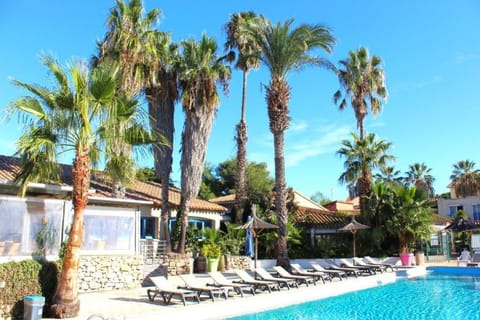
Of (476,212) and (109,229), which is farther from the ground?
(476,212)

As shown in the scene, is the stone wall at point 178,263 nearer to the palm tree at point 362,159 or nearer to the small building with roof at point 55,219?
the small building with roof at point 55,219

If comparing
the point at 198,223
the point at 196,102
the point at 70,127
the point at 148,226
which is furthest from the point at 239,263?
the point at 70,127

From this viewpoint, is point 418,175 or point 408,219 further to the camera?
point 418,175

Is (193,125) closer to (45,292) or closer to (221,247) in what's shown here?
(221,247)

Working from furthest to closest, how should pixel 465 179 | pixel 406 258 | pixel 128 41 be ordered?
A: pixel 465 179
pixel 406 258
pixel 128 41

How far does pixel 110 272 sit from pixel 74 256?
5.09 m

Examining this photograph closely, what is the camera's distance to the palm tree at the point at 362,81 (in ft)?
111

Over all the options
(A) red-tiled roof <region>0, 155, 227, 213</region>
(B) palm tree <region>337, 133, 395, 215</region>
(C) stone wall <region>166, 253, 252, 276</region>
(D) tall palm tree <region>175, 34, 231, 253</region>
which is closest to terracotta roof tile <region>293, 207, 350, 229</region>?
(B) palm tree <region>337, 133, 395, 215</region>

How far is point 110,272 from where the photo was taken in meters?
15.9

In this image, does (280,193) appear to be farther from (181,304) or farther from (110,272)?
(181,304)

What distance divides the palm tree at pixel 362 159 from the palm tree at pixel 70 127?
74.0ft

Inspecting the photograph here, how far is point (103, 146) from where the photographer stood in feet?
39.3

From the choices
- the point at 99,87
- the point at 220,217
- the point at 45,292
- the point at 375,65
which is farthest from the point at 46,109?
the point at 375,65

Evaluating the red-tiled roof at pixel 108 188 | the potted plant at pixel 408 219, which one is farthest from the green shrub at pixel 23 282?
the potted plant at pixel 408 219
